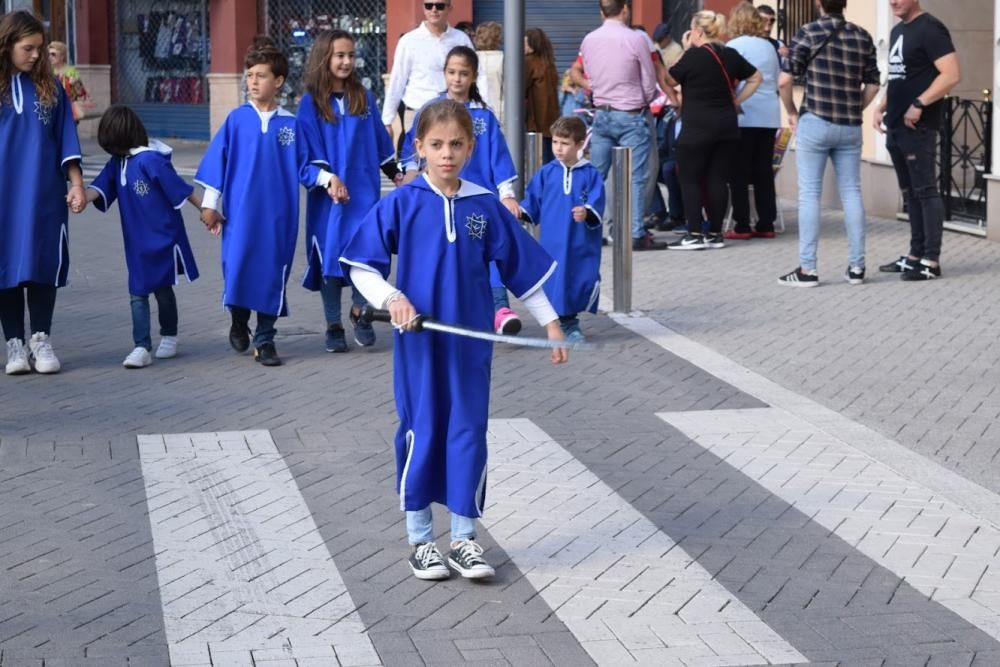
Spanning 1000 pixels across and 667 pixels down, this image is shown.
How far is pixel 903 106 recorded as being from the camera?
471 inches

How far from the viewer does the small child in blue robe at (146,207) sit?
9758mm

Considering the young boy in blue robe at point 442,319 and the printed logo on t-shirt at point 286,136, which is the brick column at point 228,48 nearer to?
the printed logo on t-shirt at point 286,136

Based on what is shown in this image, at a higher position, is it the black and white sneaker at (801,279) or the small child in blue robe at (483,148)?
the small child in blue robe at (483,148)

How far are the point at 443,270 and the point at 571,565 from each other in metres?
1.05

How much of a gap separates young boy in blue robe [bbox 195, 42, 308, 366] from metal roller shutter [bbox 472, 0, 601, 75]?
723 inches

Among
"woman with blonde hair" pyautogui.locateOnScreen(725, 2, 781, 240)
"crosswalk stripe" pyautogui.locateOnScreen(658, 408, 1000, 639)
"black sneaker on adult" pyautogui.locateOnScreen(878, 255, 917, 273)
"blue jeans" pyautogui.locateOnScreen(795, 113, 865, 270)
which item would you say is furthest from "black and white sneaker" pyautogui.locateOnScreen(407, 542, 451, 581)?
"woman with blonde hair" pyautogui.locateOnScreen(725, 2, 781, 240)

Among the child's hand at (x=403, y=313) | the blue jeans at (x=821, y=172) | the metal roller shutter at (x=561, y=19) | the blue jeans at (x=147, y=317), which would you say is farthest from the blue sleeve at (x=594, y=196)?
the metal roller shutter at (x=561, y=19)

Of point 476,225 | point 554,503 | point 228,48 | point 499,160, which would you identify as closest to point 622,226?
point 499,160

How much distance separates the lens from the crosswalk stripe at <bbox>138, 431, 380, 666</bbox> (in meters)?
5.09

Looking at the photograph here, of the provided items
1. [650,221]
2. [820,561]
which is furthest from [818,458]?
[650,221]

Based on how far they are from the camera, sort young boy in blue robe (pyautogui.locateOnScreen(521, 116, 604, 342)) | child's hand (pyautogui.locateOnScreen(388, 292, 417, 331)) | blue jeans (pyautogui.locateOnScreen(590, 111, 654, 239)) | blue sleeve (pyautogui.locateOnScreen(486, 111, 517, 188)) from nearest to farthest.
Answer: child's hand (pyautogui.locateOnScreen(388, 292, 417, 331)) < blue sleeve (pyautogui.locateOnScreen(486, 111, 517, 188)) < young boy in blue robe (pyautogui.locateOnScreen(521, 116, 604, 342)) < blue jeans (pyautogui.locateOnScreen(590, 111, 654, 239))

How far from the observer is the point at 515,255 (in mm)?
5887

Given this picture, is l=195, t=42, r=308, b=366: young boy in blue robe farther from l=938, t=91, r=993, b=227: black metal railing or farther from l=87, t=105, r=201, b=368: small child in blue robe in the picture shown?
l=938, t=91, r=993, b=227: black metal railing

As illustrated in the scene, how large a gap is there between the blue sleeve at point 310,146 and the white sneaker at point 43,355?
160 cm
